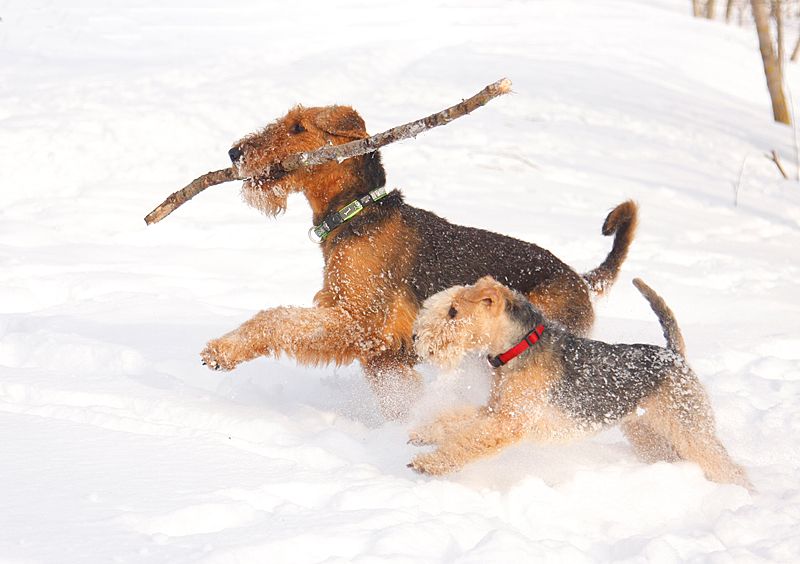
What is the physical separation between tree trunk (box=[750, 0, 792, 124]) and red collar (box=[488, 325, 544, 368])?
459 inches

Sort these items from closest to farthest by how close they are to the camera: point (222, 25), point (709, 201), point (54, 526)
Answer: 1. point (54, 526)
2. point (709, 201)
3. point (222, 25)

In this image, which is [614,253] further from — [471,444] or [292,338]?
[292,338]

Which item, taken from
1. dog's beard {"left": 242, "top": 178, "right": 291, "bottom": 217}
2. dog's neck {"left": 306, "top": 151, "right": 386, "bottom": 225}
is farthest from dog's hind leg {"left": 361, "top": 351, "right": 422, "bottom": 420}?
dog's beard {"left": 242, "top": 178, "right": 291, "bottom": 217}

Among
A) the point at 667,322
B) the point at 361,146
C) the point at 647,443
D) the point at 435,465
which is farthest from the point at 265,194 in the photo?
the point at 647,443

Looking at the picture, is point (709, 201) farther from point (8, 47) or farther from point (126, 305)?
point (8, 47)

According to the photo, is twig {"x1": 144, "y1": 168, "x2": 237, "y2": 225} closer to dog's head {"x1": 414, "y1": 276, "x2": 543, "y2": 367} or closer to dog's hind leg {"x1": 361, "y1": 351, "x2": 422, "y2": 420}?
dog's hind leg {"x1": 361, "y1": 351, "x2": 422, "y2": 420}

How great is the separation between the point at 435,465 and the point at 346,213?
1.50 metres

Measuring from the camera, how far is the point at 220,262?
7.22 m

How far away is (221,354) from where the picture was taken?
434 centimetres

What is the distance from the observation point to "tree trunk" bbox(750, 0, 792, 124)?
1388 centimetres

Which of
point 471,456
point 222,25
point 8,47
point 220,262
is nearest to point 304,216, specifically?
point 220,262

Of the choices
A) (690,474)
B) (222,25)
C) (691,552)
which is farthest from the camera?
(222,25)

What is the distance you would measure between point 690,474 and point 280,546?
2.13m

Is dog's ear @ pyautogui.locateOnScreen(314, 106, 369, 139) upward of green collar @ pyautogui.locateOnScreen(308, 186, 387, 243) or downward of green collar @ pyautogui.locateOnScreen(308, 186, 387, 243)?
upward
